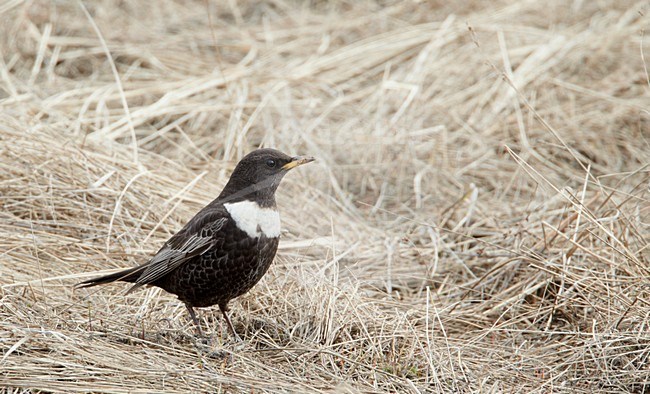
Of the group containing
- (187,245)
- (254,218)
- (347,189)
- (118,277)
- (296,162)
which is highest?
(296,162)

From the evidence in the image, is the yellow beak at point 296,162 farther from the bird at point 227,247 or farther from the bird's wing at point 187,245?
the bird's wing at point 187,245

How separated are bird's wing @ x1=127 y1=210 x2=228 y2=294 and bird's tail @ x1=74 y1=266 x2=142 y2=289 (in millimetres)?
32

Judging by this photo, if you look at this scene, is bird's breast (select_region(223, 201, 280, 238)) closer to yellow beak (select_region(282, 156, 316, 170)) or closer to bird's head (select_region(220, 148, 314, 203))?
bird's head (select_region(220, 148, 314, 203))

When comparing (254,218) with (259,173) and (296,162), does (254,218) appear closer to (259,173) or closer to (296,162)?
(259,173)

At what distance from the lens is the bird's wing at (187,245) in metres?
3.74

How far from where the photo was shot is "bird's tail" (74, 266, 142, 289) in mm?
3816

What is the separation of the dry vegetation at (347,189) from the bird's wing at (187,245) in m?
0.27

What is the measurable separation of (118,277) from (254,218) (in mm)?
727

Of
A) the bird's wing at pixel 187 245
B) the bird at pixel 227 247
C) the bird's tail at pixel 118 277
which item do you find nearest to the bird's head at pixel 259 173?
the bird at pixel 227 247

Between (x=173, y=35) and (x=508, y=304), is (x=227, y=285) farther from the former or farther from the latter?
(x=173, y=35)

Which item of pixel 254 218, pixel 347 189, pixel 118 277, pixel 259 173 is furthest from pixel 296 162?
pixel 347 189

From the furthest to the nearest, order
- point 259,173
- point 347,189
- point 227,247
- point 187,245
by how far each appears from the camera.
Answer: point 347,189 < point 259,173 < point 187,245 < point 227,247

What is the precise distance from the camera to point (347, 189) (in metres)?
6.17

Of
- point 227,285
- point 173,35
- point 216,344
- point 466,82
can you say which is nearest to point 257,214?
point 227,285
